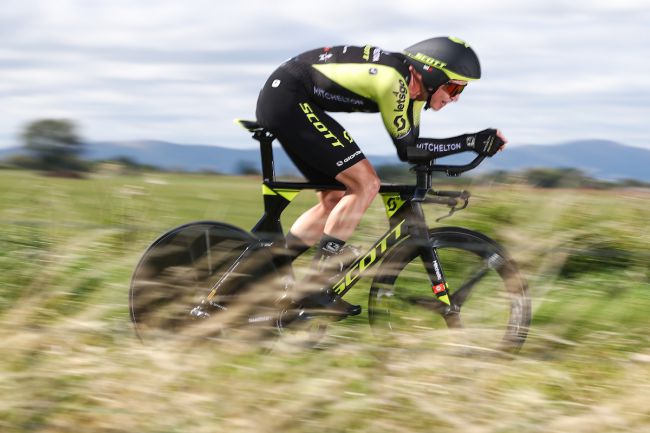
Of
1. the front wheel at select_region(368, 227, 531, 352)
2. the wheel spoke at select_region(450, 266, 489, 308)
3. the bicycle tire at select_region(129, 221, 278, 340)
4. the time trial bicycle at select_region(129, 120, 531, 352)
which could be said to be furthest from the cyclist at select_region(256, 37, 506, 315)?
the wheel spoke at select_region(450, 266, 489, 308)

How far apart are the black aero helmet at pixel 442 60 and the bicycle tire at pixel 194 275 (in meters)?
1.14

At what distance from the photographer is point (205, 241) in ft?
15.7

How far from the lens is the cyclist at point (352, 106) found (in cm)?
451

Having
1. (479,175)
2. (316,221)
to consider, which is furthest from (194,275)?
(479,175)

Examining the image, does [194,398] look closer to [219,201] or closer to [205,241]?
[205,241]

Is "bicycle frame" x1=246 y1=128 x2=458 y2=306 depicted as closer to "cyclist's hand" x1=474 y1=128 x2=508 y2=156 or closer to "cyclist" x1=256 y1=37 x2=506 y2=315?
"cyclist" x1=256 y1=37 x2=506 y2=315

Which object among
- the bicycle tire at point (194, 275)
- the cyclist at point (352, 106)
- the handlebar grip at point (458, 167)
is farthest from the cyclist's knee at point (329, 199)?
the handlebar grip at point (458, 167)

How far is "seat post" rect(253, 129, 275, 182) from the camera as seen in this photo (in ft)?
15.4

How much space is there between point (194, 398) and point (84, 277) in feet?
5.81

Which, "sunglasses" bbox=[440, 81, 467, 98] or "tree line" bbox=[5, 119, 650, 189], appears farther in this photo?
"tree line" bbox=[5, 119, 650, 189]

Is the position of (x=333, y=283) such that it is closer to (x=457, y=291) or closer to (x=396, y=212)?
(x=396, y=212)

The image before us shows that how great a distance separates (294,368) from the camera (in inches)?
152

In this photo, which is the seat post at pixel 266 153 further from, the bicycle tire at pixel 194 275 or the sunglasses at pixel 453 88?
the sunglasses at pixel 453 88

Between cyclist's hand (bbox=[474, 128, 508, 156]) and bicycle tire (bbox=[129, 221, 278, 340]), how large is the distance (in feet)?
3.75
